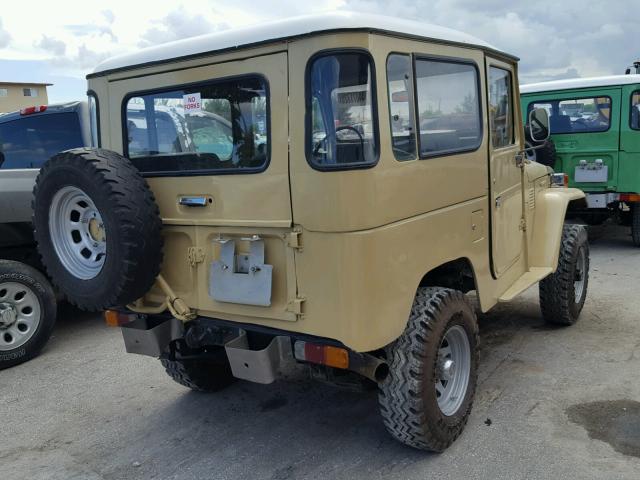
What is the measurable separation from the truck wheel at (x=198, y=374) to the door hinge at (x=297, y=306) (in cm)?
119

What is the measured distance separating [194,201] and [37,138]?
13.0 feet

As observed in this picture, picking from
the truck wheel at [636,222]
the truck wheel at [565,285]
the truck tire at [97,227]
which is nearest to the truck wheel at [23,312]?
the truck tire at [97,227]

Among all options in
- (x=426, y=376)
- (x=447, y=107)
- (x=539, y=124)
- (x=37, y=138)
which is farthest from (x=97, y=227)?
(x=37, y=138)

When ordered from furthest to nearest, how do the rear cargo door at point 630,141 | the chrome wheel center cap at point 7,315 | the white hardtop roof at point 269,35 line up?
1. the rear cargo door at point 630,141
2. the chrome wheel center cap at point 7,315
3. the white hardtop roof at point 269,35

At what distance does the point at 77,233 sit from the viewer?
129 inches

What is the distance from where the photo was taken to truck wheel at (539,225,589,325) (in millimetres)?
4930

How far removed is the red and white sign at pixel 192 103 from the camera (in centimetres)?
313

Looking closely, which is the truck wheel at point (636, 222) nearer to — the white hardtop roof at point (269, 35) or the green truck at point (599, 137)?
the green truck at point (599, 137)

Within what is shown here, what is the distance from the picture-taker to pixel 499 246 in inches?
157

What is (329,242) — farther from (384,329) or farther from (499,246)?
(499,246)

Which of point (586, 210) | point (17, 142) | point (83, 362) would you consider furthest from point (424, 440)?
point (586, 210)

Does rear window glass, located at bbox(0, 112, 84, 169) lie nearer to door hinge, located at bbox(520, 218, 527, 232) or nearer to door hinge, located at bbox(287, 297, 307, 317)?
door hinge, located at bbox(287, 297, 307, 317)

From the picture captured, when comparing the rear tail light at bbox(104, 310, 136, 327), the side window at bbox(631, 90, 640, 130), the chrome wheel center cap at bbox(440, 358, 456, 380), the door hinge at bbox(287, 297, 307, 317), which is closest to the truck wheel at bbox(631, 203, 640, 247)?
the side window at bbox(631, 90, 640, 130)

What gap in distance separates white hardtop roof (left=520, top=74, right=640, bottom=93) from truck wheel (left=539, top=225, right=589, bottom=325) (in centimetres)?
404
